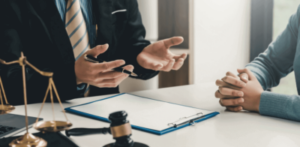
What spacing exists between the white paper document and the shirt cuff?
163mm

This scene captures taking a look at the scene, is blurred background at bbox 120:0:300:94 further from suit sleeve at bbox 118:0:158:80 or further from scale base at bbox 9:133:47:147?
scale base at bbox 9:133:47:147

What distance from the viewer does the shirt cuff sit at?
71 cm

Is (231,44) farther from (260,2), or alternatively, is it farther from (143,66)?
(143,66)

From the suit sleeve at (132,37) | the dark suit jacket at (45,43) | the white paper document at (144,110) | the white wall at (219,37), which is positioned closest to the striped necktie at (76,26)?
the dark suit jacket at (45,43)

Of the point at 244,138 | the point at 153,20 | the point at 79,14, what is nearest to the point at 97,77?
the point at 79,14

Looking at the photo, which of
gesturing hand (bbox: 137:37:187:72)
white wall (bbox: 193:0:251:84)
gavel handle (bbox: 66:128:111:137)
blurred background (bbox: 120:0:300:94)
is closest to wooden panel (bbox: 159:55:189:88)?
blurred background (bbox: 120:0:300:94)

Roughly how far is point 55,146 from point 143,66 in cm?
67

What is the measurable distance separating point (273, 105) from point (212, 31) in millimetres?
1367

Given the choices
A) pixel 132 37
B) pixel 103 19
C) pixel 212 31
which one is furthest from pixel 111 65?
pixel 212 31

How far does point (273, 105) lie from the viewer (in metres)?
0.72

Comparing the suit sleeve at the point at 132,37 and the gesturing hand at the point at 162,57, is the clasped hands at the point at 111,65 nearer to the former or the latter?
the gesturing hand at the point at 162,57

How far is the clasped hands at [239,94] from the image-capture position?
0.76 metres

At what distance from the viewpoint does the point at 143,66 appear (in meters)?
1.10

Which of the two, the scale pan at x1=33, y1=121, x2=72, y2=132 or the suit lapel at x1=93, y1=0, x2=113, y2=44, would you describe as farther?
the suit lapel at x1=93, y1=0, x2=113, y2=44
